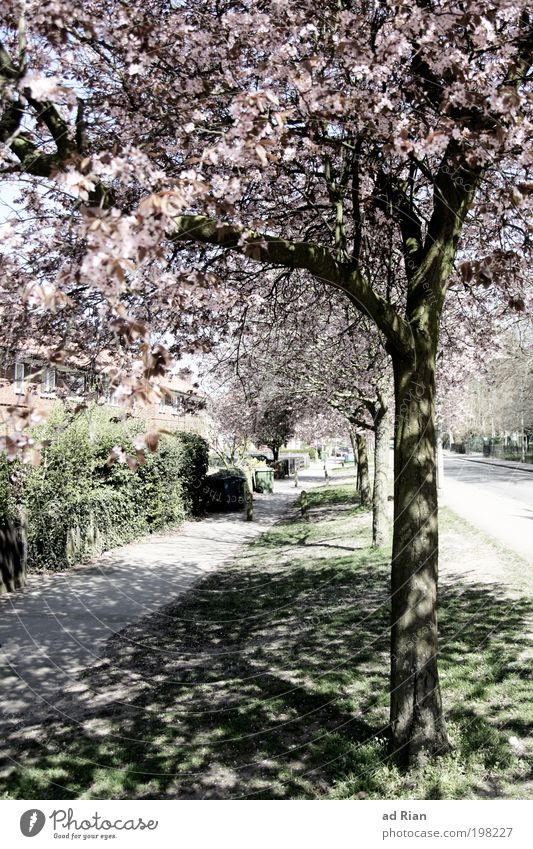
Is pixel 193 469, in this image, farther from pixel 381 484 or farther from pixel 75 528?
pixel 381 484

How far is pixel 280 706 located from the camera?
5.66 meters

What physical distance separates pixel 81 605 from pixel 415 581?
6810mm

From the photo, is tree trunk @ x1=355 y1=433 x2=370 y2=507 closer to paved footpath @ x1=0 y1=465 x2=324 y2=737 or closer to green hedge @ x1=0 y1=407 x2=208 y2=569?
paved footpath @ x1=0 y1=465 x2=324 y2=737

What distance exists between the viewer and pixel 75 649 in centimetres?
774

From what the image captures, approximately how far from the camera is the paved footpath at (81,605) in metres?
6.67

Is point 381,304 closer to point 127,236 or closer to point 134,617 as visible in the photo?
point 127,236

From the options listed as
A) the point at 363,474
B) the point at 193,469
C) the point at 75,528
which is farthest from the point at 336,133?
the point at 363,474

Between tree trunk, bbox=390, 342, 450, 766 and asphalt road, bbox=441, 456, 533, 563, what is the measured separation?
7.82 meters

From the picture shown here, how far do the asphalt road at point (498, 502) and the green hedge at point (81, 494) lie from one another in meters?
7.90

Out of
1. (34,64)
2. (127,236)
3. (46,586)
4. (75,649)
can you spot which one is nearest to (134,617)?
(75,649)

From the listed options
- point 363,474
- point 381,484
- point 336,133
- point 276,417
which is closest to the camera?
point 336,133
